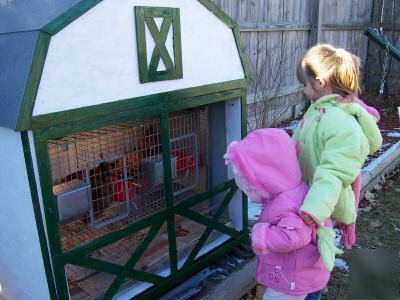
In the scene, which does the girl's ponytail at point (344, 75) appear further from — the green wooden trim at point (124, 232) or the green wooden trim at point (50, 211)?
the green wooden trim at point (50, 211)

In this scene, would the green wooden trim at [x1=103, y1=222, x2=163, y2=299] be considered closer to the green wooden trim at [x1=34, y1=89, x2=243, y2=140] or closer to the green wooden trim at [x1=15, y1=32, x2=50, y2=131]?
the green wooden trim at [x1=34, y1=89, x2=243, y2=140]

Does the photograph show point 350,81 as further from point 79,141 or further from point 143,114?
point 79,141

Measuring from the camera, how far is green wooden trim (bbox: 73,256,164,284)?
6.89ft

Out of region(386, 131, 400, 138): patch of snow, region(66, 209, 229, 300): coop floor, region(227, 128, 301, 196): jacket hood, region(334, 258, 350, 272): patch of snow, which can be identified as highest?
region(227, 128, 301, 196): jacket hood

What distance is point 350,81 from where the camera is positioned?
2043mm

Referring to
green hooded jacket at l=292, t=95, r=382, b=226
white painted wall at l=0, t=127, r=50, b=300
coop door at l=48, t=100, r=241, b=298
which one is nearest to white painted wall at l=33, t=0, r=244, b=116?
white painted wall at l=0, t=127, r=50, b=300

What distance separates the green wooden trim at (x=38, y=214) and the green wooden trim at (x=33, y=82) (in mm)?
76

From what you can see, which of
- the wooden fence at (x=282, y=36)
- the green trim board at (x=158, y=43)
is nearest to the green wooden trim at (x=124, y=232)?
the green trim board at (x=158, y=43)

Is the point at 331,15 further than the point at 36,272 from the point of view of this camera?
Yes

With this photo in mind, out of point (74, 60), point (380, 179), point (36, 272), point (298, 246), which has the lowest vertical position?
point (380, 179)

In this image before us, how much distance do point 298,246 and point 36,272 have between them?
4.34 feet

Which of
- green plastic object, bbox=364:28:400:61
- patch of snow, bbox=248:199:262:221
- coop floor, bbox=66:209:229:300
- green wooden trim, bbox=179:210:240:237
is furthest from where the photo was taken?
green plastic object, bbox=364:28:400:61

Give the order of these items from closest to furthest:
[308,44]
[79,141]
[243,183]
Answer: [243,183] → [79,141] → [308,44]

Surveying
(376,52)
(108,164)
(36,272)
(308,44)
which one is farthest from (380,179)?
(376,52)
